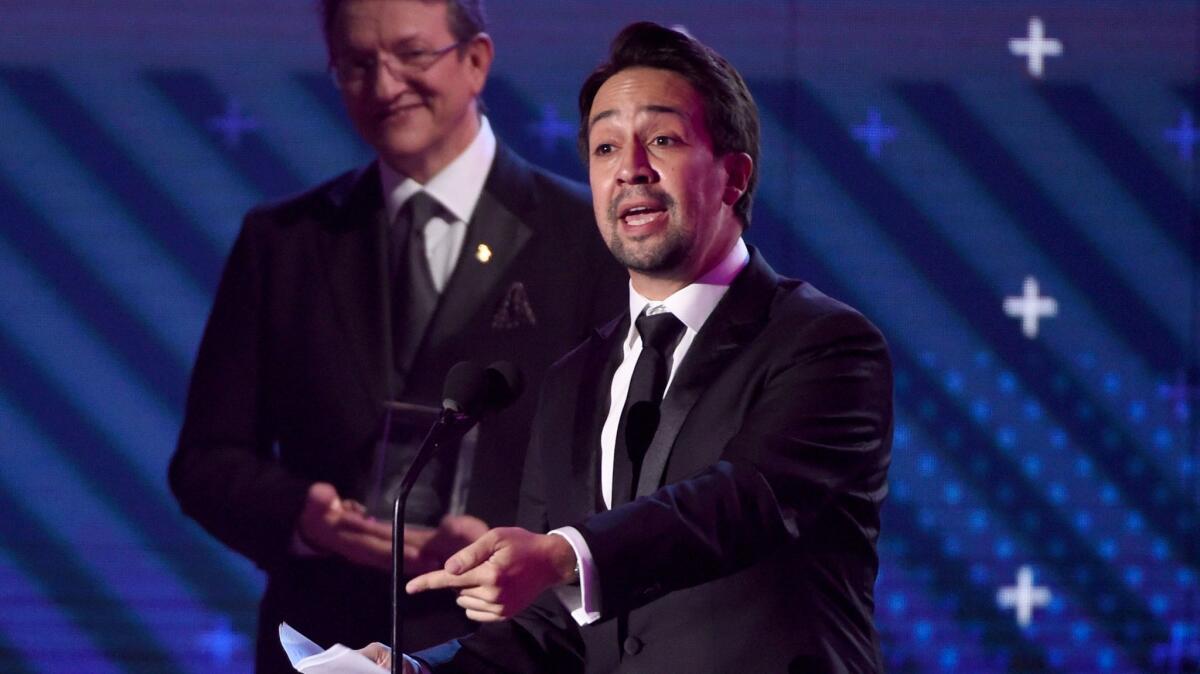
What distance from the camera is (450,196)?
3371 millimetres

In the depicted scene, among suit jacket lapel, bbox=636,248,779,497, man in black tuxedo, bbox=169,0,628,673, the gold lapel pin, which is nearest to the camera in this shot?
suit jacket lapel, bbox=636,248,779,497

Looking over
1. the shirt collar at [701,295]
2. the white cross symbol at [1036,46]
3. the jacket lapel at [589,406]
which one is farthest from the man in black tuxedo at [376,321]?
the white cross symbol at [1036,46]

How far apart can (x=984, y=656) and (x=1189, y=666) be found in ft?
1.76

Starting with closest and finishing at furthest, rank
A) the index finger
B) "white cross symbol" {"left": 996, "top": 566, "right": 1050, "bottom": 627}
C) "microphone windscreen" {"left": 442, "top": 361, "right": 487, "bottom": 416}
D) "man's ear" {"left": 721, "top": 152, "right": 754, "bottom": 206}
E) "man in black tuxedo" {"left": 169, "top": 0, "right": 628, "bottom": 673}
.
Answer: the index finger
"microphone windscreen" {"left": 442, "top": 361, "right": 487, "bottom": 416}
"man's ear" {"left": 721, "top": 152, "right": 754, "bottom": 206}
"man in black tuxedo" {"left": 169, "top": 0, "right": 628, "bottom": 673}
"white cross symbol" {"left": 996, "top": 566, "right": 1050, "bottom": 627}

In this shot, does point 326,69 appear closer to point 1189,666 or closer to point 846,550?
point 846,550

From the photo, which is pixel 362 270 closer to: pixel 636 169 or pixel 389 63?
pixel 389 63

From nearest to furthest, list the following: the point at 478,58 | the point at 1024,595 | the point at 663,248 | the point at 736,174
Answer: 1. the point at 663,248
2. the point at 736,174
3. the point at 478,58
4. the point at 1024,595

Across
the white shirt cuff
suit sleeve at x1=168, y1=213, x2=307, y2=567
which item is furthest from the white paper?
suit sleeve at x1=168, y1=213, x2=307, y2=567

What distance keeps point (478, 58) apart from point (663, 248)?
143 centimetres

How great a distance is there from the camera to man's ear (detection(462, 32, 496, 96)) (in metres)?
3.43

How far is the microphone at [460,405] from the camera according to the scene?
1.86m

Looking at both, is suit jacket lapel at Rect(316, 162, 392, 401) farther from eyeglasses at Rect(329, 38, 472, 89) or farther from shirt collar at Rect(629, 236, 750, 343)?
shirt collar at Rect(629, 236, 750, 343)

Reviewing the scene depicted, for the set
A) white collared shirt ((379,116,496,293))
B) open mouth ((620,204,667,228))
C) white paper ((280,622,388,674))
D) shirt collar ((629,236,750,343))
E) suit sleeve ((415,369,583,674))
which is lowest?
suit sleeve ((415,369,583,674))

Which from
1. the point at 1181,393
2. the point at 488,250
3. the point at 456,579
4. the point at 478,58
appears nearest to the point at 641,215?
the point at 456,579
